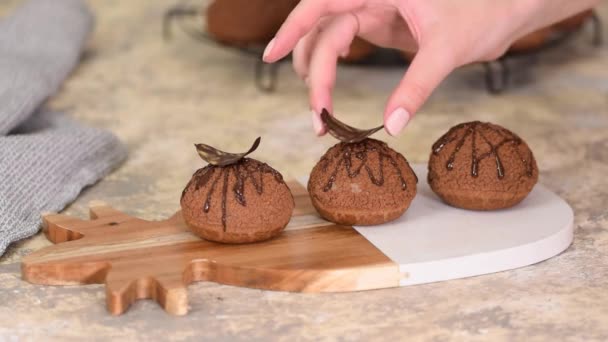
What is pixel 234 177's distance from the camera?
132 cm

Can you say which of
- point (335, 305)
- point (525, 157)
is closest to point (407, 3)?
point (525, 157)

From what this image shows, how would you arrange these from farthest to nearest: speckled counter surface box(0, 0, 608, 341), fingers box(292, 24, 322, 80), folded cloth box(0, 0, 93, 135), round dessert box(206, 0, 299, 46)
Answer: round dessert box(206, 0, 299, 46)
folded cloth box(0, 0, 93, 135)
fingers box(292, 24, 322, 80)
speckled counter surface box(0, 0, 608, 341)

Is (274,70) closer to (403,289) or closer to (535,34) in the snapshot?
(535,34)

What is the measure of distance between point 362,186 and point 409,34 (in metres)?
0.38

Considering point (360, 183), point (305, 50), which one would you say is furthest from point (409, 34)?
point (360, 183)

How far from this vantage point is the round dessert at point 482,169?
1.40 m

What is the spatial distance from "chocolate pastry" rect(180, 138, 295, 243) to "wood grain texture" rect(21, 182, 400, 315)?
0.08 feet

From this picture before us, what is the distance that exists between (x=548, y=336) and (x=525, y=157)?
334 mm

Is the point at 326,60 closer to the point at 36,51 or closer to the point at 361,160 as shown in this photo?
the point at 361,160

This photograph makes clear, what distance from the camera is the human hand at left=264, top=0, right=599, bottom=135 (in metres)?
1.42

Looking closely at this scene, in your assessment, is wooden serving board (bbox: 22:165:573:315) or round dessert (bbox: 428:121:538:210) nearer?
wooden serving board (bbox: 22:165:573:315)

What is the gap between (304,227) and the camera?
54.7 inches

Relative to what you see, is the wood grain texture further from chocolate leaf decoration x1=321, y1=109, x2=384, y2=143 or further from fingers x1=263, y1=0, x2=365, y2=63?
fingers x1=263, y1=0, x2=365, y2=63

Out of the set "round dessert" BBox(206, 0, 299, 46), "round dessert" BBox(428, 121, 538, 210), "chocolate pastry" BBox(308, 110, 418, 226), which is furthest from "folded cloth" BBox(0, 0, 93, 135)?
"round dessert" BBox(428, 121, 538, 210)
